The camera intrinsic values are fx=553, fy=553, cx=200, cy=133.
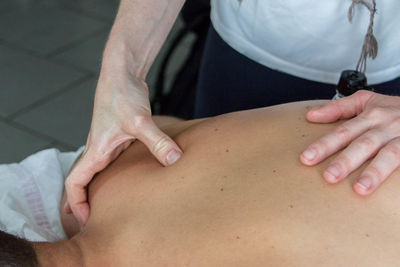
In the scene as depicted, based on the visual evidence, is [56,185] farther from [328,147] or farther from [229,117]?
[328,147]

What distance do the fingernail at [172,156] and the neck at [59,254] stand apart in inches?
8.4

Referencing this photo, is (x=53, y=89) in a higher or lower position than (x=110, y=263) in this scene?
lower

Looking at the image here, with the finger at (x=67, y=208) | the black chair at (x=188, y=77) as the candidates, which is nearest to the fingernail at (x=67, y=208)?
the finger at (x=67, y=208)

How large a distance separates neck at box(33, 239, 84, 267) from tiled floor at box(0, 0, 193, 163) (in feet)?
4.61

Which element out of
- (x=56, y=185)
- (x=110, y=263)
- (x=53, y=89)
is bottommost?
(x=53, y=89)

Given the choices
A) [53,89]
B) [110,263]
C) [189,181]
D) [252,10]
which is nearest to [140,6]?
[252,10]

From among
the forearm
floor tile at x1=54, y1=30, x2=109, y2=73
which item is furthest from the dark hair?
floor tile at x1=54, y1=30, x2=109, y2=73

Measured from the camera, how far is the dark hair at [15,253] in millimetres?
797

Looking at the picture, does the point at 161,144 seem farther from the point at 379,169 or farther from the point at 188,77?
the point at 188,77

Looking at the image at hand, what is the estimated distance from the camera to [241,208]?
0.82 m

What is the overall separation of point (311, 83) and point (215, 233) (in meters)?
0.57

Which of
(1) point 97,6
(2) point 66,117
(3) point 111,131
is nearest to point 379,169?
(3) point 111,131

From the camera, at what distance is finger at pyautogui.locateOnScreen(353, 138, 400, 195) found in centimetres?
79

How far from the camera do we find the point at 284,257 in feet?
2.47
